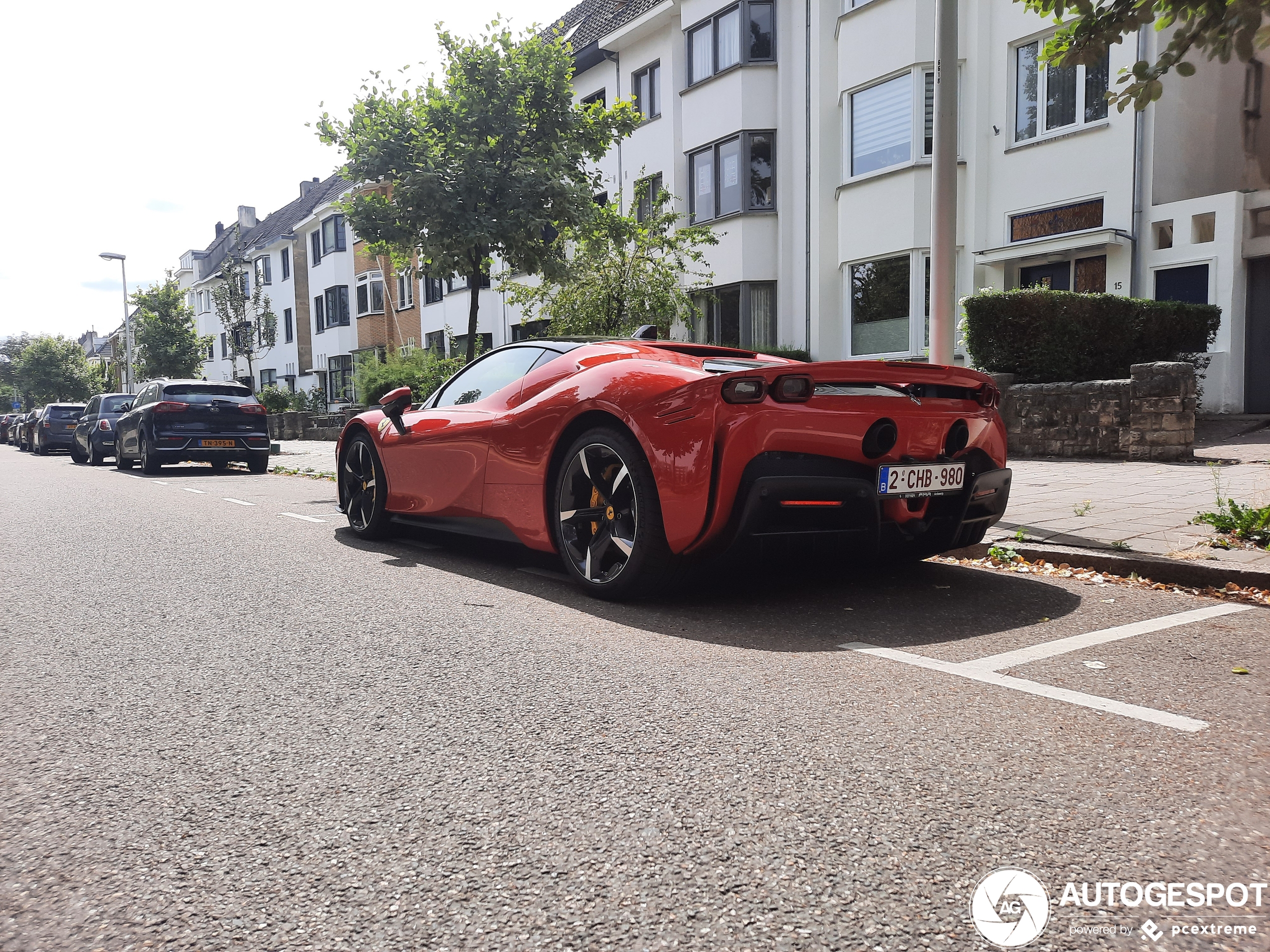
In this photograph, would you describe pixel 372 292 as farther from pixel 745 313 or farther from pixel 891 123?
pixel 891 123

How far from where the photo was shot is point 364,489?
7.34 meters

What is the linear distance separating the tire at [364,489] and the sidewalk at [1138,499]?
4056mm

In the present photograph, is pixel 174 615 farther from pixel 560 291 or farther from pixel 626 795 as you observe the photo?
pixel 560 291

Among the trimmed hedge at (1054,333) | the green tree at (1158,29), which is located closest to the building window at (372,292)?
the trimmed hedge at (1054,333)

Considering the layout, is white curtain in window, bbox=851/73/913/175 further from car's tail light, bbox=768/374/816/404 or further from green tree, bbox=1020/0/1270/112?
car's tail light, bbox=768/374/816/404

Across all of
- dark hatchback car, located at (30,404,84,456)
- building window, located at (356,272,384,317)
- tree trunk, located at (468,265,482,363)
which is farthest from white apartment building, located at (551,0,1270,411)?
building window, located at (356,272,384,317)

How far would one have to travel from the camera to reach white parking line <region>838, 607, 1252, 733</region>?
307 cm

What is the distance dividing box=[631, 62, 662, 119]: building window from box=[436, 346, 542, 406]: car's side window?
19.3 metres

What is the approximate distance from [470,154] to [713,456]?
34.0 ft

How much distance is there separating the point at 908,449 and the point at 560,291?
13775 millimetres

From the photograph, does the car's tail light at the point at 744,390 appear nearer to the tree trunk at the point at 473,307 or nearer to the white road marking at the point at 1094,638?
the white road marking at the point at 1094,638

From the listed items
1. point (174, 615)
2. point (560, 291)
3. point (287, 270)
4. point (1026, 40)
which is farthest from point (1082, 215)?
point (287, 270)

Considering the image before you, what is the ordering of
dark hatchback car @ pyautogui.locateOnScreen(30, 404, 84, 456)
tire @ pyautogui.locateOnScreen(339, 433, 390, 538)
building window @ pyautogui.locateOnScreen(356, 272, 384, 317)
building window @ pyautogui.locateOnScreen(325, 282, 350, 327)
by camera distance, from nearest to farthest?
1. tire @ pyautogui.locateOnScreen(339, 433, 390, 538)
2. dark hatchback car @ pyautogui.locateOnScreen(30, 404, 84, 456)
3. building window @ pyautogui.locateOnScreen(356, 272, 384, 317)
4. building window @ pyautogui.locateOnScreen(325, 282, 350, 327)
